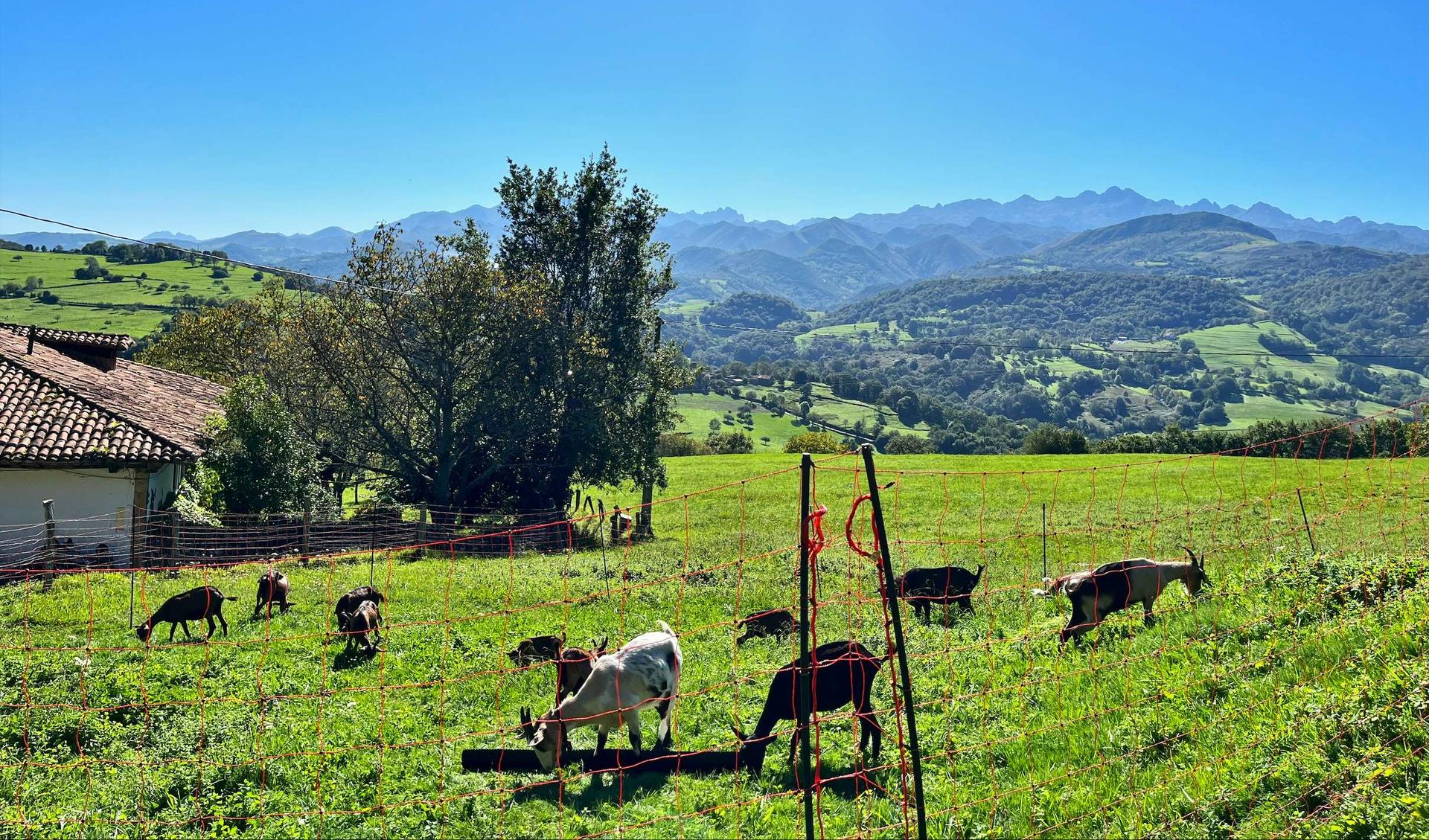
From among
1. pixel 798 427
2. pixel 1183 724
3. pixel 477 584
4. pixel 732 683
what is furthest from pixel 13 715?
pixel 798 427

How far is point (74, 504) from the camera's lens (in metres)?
23.7

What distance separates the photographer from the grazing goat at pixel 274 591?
47.1 ft

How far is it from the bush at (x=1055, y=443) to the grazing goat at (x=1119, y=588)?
159ft

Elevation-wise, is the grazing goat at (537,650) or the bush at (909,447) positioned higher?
the bush at (909,447)

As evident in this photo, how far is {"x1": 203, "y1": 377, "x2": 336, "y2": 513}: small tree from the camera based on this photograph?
26.4m

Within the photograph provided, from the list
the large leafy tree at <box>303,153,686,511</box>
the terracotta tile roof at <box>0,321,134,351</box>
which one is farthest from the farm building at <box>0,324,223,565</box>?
the large leafy tree at <box>303,153,686,511</box>

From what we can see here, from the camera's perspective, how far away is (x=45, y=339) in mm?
32844

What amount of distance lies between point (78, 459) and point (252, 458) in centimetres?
447

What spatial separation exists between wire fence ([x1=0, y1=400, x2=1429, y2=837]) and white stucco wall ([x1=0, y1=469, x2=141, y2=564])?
10.4m

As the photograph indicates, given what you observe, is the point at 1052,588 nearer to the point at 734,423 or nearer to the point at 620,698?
the point at 620,698

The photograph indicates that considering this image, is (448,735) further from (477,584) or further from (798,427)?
(798,427)

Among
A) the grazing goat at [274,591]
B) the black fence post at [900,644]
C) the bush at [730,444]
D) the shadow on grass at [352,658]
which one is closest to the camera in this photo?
the black fence post at [900,644]

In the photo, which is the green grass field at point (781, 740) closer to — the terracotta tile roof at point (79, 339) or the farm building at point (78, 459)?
the farm building at point (78, 459)

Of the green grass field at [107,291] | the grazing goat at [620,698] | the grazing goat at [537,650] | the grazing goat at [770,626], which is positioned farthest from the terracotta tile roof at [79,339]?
the green grass field at [107,291]
